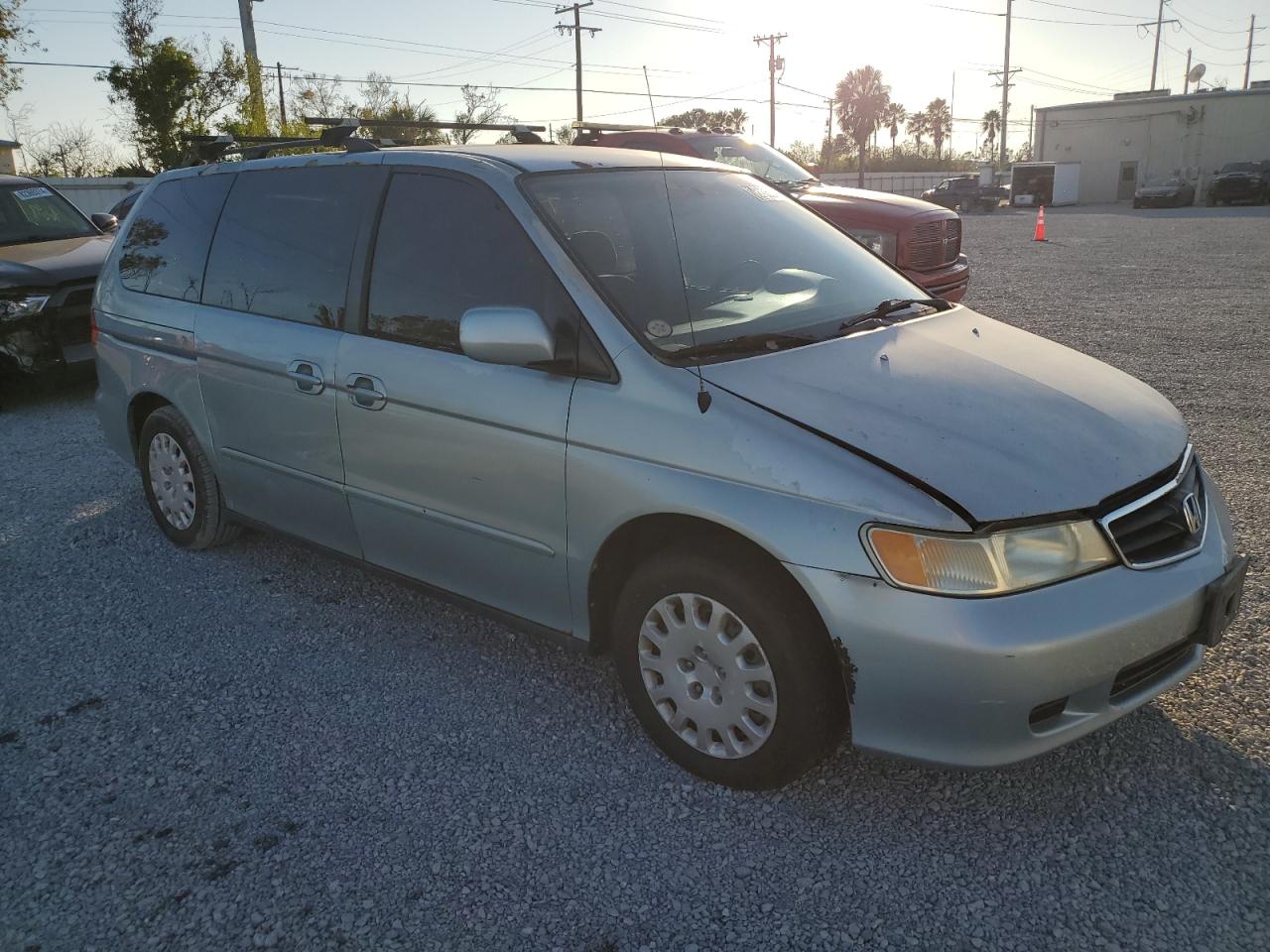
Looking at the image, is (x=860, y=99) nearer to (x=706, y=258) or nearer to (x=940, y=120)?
(x=940, y=120)

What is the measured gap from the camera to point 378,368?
3.53 m

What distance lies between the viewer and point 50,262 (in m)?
8.21

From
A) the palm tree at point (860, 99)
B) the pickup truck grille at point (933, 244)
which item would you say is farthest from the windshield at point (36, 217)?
the palm tree at point (860, 99)

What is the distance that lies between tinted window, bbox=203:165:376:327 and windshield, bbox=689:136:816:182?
622 centimetres

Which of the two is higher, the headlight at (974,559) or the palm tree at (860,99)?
the palm tree at (860,99)

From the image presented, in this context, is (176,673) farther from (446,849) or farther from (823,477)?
(823,477)

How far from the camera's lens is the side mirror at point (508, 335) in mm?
2922

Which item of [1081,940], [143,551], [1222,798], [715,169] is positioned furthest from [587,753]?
[143,551]

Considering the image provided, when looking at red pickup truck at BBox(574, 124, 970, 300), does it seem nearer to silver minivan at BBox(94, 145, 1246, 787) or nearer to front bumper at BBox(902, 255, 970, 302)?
front bumper at BBox(902, 255, 970, 302)

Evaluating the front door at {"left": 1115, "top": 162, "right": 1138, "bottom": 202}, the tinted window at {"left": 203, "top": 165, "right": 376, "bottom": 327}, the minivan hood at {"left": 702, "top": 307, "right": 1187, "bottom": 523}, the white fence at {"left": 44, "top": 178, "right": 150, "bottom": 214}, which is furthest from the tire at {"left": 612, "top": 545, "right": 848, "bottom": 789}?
the front door at {"left": 1115, "top": 162, "right": 1138, "bottom": 202}

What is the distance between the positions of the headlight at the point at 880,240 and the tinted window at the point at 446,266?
5.65 meters

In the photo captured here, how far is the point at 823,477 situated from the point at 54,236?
29.6 feet

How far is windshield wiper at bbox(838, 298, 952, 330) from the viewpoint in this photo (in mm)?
3391

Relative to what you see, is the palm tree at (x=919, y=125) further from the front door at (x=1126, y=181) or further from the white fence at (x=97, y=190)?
the white fence at (x=97, y=190)
